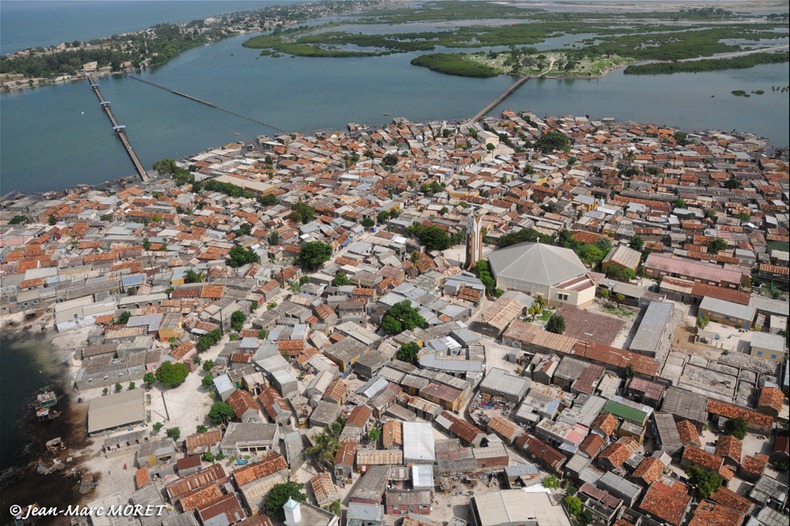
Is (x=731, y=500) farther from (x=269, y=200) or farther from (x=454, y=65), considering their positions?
(x=454, y=65)

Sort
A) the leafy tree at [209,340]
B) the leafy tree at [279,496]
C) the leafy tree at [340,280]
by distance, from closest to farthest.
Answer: the leafy tree at [279,496] → the leafy tree at [209,340] → the leafy tree at [340,280]

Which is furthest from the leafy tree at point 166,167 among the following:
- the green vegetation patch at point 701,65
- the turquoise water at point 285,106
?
the green vegetation patch at point 701,65

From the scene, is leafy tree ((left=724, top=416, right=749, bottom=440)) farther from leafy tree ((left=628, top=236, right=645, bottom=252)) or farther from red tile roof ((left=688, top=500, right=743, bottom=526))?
leafy tree ((left=628, top=236, right=645, bottom=252))

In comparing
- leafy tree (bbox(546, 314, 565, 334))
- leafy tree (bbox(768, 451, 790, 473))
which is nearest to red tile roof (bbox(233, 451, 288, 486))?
leafy tree (bbox(546, 314, 565, 334))

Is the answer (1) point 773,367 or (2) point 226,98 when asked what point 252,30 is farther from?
(1) point 773,367

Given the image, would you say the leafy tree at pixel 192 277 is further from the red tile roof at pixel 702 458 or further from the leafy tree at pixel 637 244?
the leafy tree at pixel 637 244
